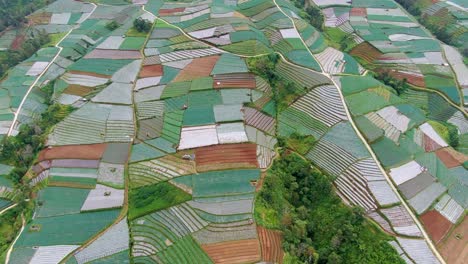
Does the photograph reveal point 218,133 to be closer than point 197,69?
Yes

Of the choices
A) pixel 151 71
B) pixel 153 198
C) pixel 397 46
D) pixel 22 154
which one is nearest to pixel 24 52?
pixel 151 71

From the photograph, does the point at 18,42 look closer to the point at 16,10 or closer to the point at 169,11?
the point at 16,10

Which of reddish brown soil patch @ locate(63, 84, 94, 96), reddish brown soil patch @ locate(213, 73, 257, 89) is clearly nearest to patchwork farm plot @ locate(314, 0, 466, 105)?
reddish brown soil patch @ locate(213, 73, 257, 89)

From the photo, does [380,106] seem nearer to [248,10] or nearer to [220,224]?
[220,224]

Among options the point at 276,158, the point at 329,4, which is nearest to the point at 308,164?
A: the point at 276,158

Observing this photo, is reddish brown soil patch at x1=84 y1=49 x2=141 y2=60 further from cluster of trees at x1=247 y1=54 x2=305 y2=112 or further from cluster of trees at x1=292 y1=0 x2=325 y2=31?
cluster of trees at x1=292 y1=0 x2=325 y2=31

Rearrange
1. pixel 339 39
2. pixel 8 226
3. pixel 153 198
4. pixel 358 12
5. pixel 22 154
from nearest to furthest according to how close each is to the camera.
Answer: pixel 153 198 < pixel 8 226 < pixel 22 154 < pixel 339 39 < pixel 358 12
